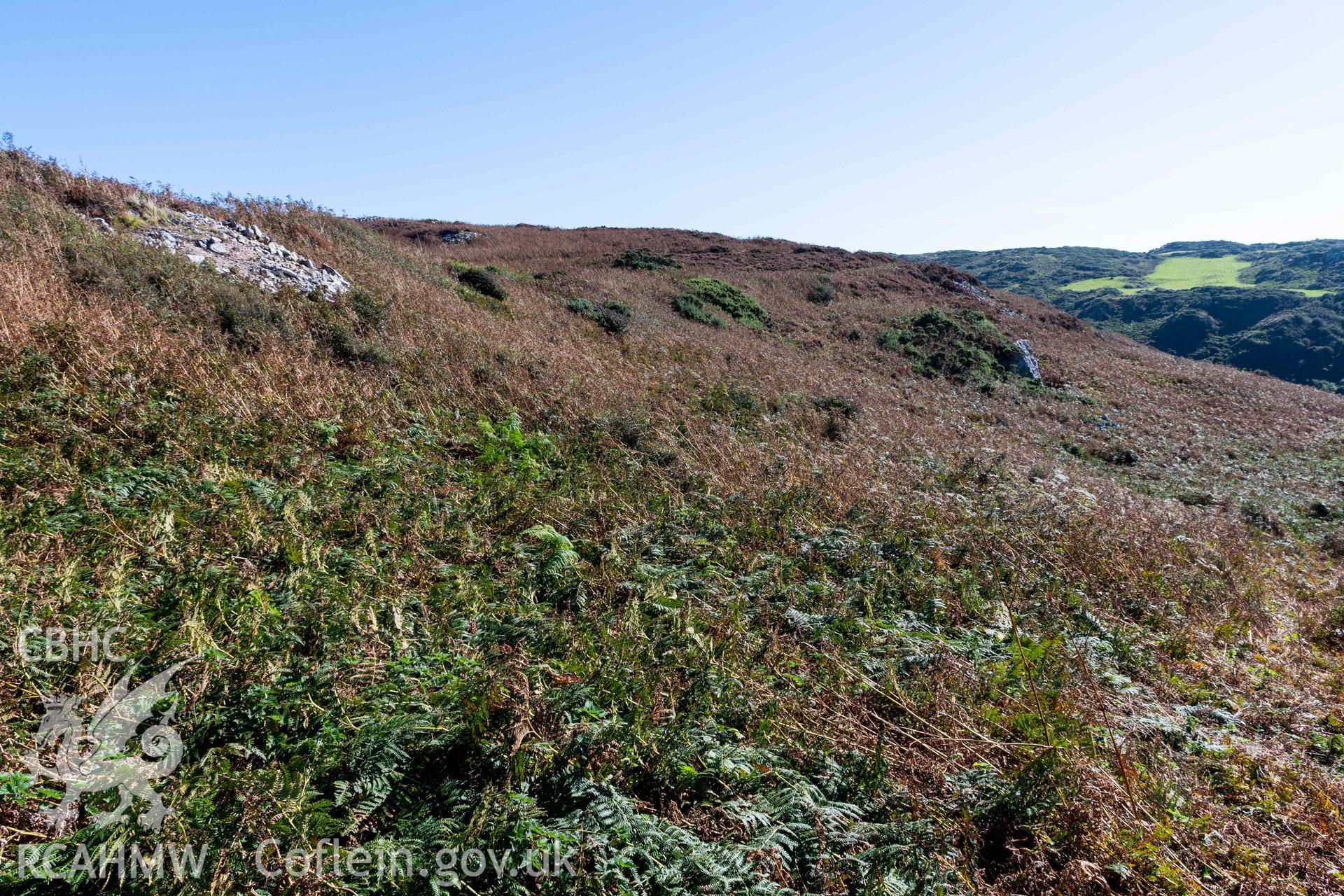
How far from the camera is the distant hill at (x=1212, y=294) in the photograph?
41.0 meters

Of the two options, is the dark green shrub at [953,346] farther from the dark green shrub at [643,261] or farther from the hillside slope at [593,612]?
the dark green shrub at [643,261]

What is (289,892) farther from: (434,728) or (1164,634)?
(1164,634)

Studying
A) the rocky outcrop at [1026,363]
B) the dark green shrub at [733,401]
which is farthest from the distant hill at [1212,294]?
the dark green shrub at [733,401]

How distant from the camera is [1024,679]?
3.94 m

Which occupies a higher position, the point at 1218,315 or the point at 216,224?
the point at 1218,315

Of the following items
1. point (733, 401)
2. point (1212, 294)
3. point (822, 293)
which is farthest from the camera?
point (1212, 294)

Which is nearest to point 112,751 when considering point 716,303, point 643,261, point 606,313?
point 606,313

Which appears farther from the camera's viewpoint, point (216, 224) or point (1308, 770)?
point (216, 224)

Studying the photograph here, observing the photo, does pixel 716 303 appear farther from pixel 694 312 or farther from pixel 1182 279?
pixel 1182 279

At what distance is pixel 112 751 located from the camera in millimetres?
2400

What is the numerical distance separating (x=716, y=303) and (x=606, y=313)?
24.8 feet

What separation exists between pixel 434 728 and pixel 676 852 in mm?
1248

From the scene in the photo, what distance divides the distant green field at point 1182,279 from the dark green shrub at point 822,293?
4943 centimetres

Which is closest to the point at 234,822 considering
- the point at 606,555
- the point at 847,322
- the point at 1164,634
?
the point at 606,555
